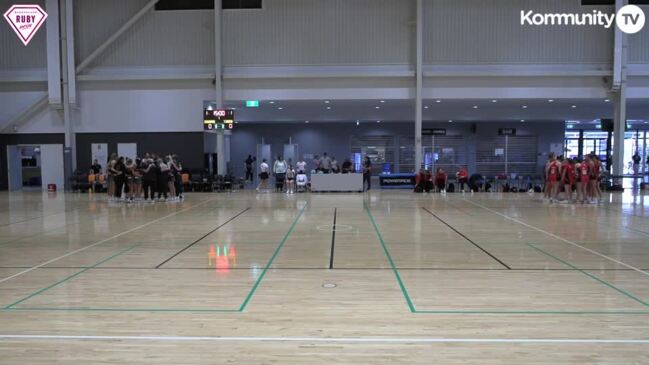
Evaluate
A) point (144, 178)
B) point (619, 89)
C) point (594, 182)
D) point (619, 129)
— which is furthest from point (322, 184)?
point (619, 89)

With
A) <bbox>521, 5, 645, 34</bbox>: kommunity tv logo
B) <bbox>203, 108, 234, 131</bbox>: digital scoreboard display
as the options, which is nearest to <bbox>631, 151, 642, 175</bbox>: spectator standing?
<bbox>521, 5, 645, 34</bbox>: kommunity tv logo

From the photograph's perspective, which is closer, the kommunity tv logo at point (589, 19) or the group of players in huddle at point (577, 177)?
the group of players in huddle at point (577, 177)

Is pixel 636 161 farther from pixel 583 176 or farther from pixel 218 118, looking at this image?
pixel 218 118

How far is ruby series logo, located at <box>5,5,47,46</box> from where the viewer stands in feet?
56.5

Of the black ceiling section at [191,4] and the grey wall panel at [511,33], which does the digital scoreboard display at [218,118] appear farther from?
the grey wall panel at [511,33]

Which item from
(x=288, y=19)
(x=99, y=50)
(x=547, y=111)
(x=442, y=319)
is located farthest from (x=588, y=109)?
(x=442, y=319)

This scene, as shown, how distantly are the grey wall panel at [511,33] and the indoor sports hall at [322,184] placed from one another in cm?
9

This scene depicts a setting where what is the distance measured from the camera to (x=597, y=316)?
16.4 feet

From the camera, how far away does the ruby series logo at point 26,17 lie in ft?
56.5

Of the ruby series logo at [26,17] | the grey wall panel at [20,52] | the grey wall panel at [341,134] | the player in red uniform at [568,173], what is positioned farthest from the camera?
the grey wall panel at [341,134]

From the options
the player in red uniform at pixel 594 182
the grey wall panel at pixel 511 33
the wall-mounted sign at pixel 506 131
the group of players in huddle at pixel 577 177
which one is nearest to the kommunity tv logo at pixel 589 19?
the grey wall panel at pixel 511 33

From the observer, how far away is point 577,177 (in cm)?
1619

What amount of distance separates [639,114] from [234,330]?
29505mm

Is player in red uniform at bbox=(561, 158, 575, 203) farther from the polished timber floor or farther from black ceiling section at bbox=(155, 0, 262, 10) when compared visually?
black ceiling section at bbox=(155, 0, 262, 10)
